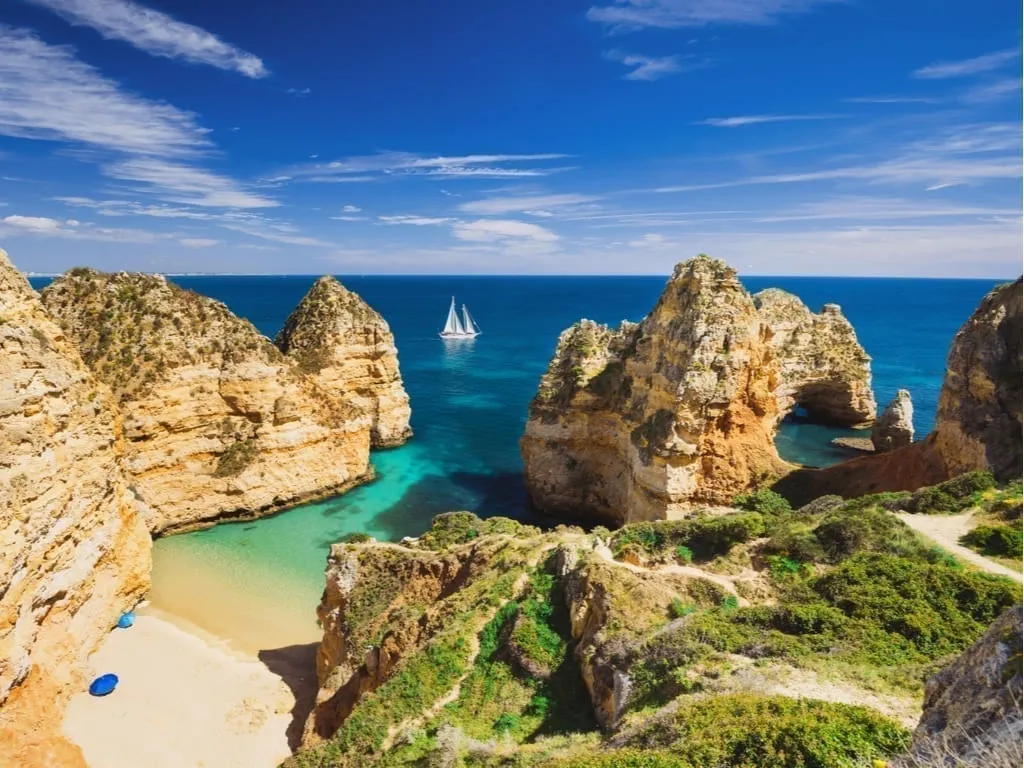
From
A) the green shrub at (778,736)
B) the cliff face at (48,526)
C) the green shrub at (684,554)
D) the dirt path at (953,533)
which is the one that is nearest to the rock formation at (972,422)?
the dirt path at (953,533)

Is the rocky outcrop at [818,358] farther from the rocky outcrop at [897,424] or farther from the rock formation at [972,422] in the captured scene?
the rock formation at [972,422]

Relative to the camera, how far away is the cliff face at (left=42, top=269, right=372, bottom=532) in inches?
1076

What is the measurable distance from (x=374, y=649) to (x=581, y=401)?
55.3 ft

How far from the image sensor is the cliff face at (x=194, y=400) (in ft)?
89.7

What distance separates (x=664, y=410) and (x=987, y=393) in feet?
38.9

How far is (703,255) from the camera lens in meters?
24.7

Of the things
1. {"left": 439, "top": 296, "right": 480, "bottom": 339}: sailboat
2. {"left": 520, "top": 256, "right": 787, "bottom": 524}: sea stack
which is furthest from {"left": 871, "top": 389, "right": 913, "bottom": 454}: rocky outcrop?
{"left": 439, "top": 296, "right": 480, "bottom": 339}: sailboat

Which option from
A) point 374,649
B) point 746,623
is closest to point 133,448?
point 374,649

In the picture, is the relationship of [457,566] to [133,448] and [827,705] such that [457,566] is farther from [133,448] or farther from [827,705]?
[133,448]

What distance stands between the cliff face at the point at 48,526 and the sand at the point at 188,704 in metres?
→ 0.96

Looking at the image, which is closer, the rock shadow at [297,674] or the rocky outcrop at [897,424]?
the rock shadow at [297,674]

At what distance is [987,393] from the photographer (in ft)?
72.4

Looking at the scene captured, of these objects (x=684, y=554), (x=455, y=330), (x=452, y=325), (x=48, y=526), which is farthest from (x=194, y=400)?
(x=452, y=325)

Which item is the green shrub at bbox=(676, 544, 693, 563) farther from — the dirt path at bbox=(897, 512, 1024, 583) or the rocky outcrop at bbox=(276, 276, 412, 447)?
the rocky outcrop at bbox=(276, 276, 412, 447)
